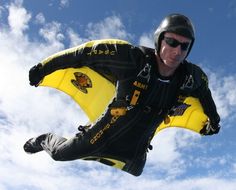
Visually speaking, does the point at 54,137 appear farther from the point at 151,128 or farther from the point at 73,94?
the point at 151,128

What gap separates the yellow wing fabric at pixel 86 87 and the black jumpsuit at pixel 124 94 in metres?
0.40

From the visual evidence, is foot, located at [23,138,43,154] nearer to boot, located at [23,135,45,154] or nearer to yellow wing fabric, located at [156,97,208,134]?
boot, located at [23,135,45,154]

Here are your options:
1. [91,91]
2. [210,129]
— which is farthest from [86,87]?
[210,129]

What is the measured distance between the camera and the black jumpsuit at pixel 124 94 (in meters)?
6.67

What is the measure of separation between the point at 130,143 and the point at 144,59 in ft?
4.83

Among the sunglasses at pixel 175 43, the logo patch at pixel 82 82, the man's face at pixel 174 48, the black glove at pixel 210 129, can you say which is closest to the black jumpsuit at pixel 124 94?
the man's face at pixel 174 48

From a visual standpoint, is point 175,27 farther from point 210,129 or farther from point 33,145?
point 33,145

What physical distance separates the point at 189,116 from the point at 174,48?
258 centimetres

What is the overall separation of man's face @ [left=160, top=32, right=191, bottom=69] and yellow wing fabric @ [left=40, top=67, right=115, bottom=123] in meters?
1.46

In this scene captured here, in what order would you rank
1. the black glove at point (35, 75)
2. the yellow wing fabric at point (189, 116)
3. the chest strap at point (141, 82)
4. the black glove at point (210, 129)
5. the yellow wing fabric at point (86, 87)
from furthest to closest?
the yellow wing fabric at point (189, 116) < the black glove at point (210, 129) < the yellow wing fabric at point (86, 87) < the black glove at point (35, 75) < the chest strap at point (141, 82)

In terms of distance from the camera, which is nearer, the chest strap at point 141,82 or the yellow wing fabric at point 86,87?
the chest strap at point 141,82

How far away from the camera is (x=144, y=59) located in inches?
261

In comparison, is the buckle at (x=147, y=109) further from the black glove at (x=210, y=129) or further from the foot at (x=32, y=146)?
the foot at (x=32, y=146)

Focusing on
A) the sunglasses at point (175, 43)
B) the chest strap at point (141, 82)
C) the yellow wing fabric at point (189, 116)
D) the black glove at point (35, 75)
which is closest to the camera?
the sunglasses at point (175, 43)
